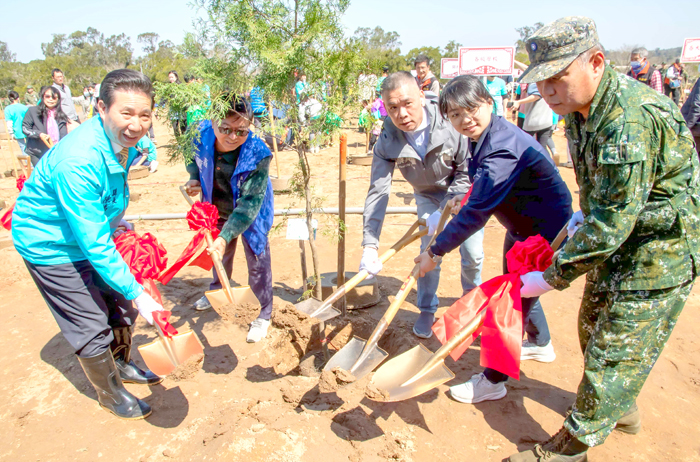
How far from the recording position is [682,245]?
186cm

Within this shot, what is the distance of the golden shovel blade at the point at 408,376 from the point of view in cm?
230

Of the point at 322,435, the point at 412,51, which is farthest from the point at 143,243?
the point at 412,51

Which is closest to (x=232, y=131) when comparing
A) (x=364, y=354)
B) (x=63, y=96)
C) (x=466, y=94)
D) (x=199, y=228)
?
(x=199, y=228)

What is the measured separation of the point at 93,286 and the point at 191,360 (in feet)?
2.31

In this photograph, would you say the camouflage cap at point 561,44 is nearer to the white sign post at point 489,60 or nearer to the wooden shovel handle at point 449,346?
the wooden shovel handle at point 449,346

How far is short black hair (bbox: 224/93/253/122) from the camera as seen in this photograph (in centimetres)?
282

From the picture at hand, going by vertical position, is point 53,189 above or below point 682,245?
above

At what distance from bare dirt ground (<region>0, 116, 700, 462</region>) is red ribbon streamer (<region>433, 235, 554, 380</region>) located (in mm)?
532

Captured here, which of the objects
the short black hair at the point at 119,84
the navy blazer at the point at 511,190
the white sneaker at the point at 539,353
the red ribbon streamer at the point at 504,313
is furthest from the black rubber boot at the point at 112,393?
the white sneaker at the point at 539,353

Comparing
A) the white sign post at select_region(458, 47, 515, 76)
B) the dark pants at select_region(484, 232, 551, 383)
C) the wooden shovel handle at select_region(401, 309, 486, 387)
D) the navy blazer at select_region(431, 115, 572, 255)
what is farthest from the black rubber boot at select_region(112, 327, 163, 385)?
the white sign post at select_region(458, 47, 515, 76)

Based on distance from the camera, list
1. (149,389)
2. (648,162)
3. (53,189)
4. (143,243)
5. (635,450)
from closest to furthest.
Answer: (648,162)
(53,189)
(635,450)
(143,243)
(149,389)

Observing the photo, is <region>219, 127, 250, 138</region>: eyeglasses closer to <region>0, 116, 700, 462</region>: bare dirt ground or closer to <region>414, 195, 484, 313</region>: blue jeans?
<region>0, 116, 700, 462</region>: bare dirt ground

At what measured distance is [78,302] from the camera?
96.8 inches

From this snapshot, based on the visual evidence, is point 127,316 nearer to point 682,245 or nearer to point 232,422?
point 232,422
